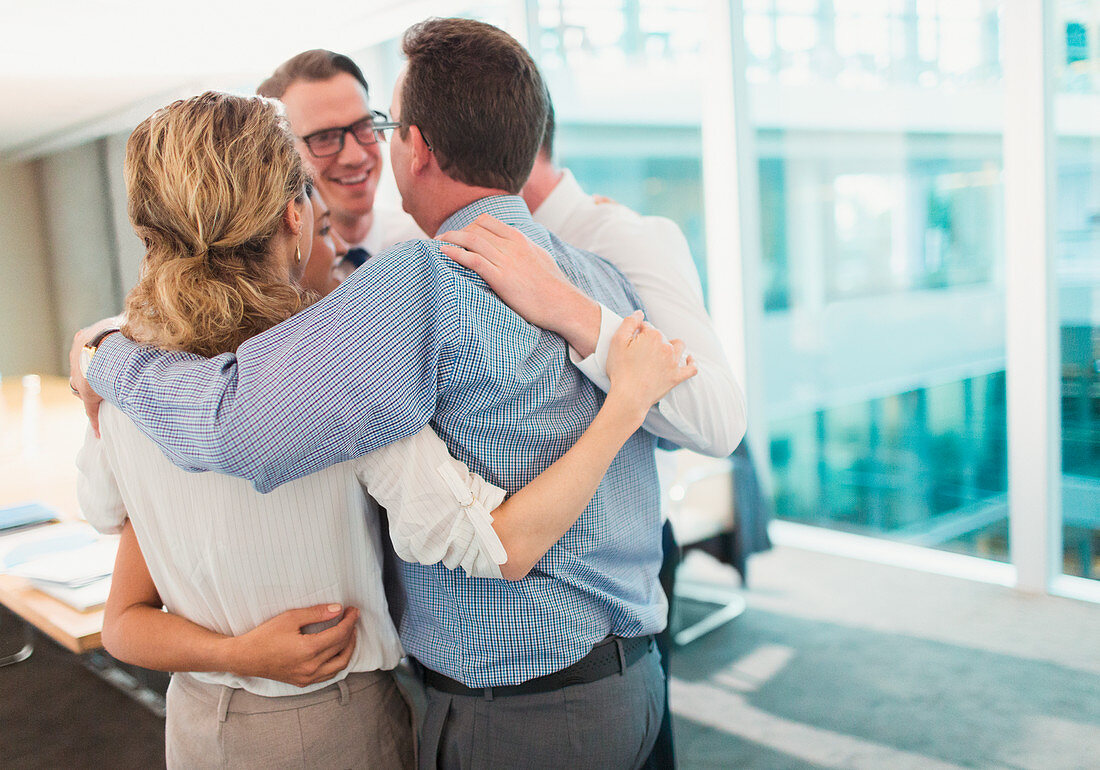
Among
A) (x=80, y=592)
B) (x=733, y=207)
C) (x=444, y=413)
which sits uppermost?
(x=733, y=207)

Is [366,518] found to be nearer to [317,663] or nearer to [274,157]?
[317,663]

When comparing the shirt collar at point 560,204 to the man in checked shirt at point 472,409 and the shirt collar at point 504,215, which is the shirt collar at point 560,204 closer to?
the man in checked shirt at point 472,409

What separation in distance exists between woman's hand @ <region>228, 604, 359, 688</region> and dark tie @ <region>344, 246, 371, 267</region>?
1108 mm

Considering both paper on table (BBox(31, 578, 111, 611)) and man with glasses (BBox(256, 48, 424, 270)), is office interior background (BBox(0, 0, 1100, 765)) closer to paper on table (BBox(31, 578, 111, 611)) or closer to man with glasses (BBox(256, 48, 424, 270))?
man with glasses (BBox(256, 48, 424, 270))

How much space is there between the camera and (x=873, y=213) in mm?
4680

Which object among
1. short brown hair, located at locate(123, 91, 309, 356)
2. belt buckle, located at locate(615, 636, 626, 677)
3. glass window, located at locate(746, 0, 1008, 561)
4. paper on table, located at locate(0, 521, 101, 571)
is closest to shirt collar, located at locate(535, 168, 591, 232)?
short brown hair, located at locate(123, 91, 309, 356)

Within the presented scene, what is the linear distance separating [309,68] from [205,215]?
96cm

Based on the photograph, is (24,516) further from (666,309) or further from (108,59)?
(666,309)

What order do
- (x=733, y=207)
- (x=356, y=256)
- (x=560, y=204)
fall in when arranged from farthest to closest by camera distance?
(x=733, y=207) → (x=356, y=256) → (x=560, y=204)

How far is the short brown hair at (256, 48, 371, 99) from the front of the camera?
1876 millimetres

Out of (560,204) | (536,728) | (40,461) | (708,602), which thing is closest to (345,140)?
(560,204)

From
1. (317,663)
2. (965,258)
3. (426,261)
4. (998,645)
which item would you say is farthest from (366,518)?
(965,258)

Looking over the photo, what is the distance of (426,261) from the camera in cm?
102

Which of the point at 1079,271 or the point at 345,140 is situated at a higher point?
the point at 345,140
